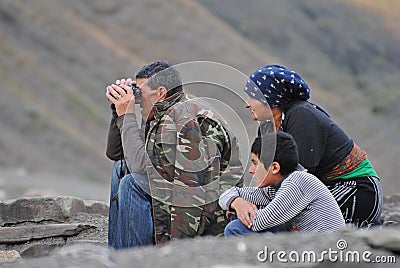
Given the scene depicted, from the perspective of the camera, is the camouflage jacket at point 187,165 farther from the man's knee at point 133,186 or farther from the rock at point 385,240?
the rock at point 385,240

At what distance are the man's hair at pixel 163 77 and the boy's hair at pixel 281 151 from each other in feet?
2.26

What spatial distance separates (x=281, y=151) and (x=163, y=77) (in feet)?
2.91

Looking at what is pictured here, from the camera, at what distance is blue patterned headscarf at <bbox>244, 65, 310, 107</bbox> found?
Result: 498 centimetres

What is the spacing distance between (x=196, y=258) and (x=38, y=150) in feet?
73.4

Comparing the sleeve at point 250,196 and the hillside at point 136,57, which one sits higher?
the hillside at point 136,57

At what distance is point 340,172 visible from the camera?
4.98 m

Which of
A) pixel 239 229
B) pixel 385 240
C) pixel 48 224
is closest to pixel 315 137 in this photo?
pixel 239 229

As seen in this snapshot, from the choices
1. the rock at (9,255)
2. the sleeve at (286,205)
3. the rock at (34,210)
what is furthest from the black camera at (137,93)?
the rock at (34,210)

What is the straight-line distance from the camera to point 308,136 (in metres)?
4.85

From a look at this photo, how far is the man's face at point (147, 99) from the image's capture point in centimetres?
496

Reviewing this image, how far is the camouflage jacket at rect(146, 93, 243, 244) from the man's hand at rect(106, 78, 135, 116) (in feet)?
0.61

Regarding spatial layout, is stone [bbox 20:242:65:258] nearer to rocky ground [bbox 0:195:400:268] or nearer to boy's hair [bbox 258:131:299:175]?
boy's hair [bbox 258:131:299:175]

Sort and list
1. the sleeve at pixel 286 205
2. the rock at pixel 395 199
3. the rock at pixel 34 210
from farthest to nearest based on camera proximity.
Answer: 1. the rock at pixel 395 199
2. the rock at pixel 34 210
3. the sleeve at pixel 286 205

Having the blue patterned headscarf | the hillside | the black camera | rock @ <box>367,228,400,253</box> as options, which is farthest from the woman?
the hillside
